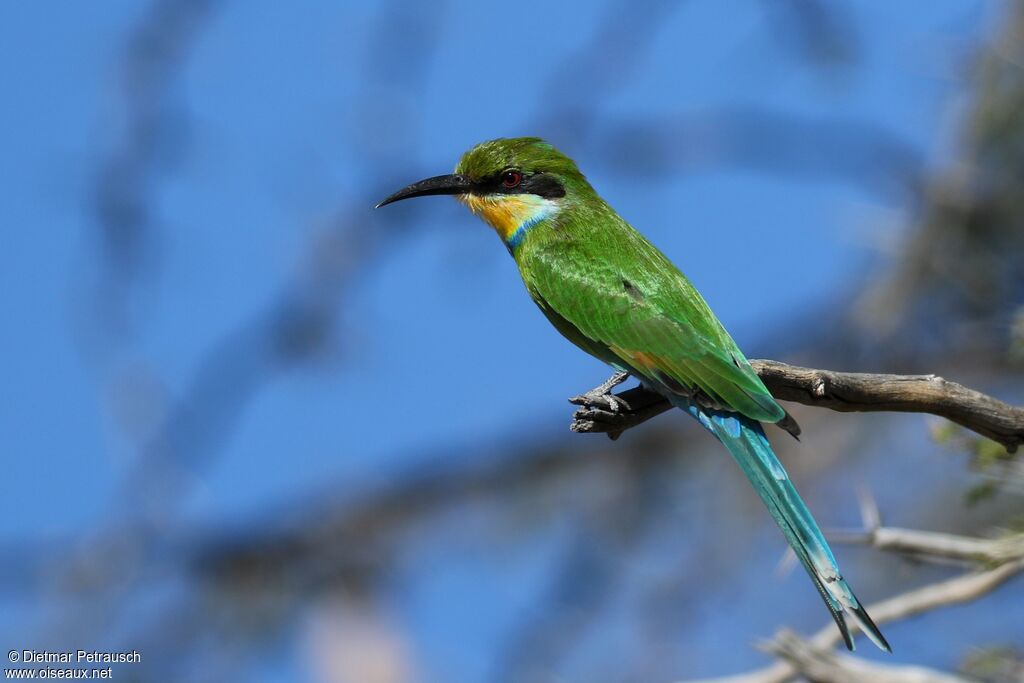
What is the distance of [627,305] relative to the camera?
10.6ft

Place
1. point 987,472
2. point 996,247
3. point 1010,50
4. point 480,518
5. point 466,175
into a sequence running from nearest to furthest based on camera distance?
point 987,472 < point 466,175 < point 1010,50 < point 996,247 < point 480,518

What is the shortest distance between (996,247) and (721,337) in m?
2.26

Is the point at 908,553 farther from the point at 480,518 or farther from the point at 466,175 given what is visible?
the point at 480,518

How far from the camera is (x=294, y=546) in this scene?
5.80 metres

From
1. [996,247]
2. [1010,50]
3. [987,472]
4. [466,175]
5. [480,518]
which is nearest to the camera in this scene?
[987,472]

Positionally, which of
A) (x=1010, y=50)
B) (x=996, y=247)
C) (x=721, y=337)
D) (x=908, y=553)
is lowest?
(x=908, y=553)

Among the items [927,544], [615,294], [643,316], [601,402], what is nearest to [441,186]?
[615,294]

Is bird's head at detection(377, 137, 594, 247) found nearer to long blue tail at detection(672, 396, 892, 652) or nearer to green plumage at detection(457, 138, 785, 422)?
green plumage at detection(457, 138, 785, 422)

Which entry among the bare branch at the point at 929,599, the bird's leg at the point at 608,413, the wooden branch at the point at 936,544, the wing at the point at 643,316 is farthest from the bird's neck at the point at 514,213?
the bare branch at the point at 929,599

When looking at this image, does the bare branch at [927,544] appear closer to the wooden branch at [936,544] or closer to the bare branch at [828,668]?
the wooden branch at [936,544]

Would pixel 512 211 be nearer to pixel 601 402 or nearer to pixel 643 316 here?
pixel 643 316

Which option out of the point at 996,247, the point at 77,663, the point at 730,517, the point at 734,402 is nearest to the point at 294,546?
the point at 77,663

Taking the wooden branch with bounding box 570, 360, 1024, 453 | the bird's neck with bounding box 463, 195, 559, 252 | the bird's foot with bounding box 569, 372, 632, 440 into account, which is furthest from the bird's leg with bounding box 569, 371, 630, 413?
the bird's neck with bounding box 463, 195, 559, 252

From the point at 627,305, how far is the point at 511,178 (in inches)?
27.7
